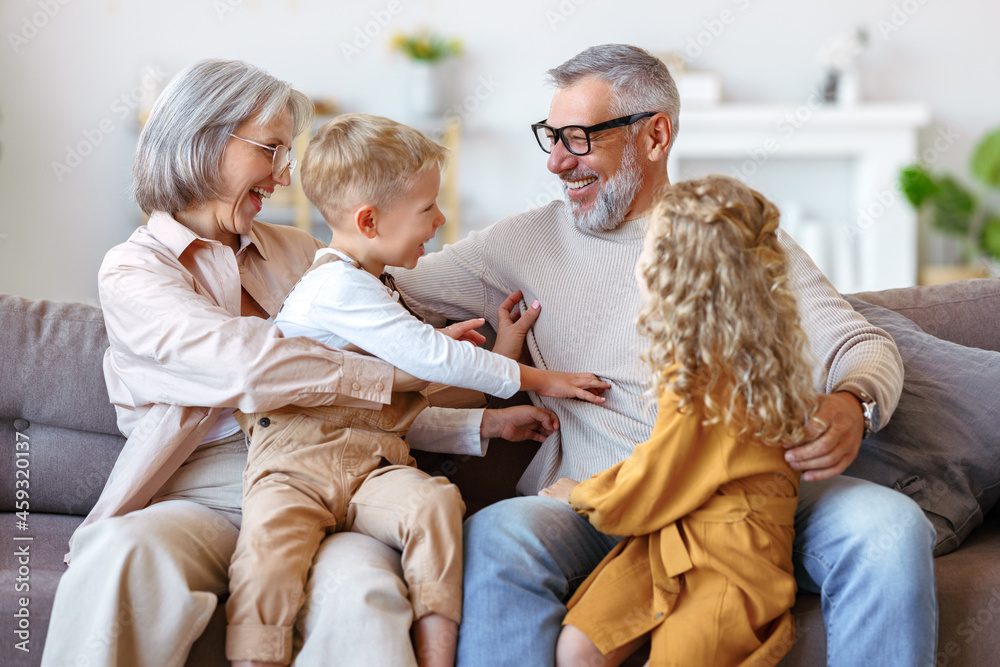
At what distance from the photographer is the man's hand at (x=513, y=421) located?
1661 millimetres

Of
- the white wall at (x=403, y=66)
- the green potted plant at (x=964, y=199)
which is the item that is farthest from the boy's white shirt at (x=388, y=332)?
the green potted plant at (x=964, y=199)

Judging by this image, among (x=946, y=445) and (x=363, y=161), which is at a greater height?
(x=363, y=161)

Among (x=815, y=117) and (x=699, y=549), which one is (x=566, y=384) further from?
(x=815, y=117)

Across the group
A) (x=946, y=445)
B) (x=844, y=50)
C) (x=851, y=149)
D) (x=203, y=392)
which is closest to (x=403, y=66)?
(x=844, y=50)

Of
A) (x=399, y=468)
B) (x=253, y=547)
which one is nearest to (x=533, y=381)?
(x=399, y=468)

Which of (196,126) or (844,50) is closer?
(196,126)

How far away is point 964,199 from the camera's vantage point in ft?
16.1

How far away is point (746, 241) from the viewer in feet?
3.89

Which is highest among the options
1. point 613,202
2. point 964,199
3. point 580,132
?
point 580,132

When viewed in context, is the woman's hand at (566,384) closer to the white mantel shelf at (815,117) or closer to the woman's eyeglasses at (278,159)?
the woman's eyeglasses at (278,159)

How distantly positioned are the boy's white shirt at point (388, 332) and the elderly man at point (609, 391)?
216 mm

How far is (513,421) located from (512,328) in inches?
7.5

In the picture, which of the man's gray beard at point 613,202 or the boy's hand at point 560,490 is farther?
the man's gray beard at point 613,202

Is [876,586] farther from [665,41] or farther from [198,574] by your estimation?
[665,41]
